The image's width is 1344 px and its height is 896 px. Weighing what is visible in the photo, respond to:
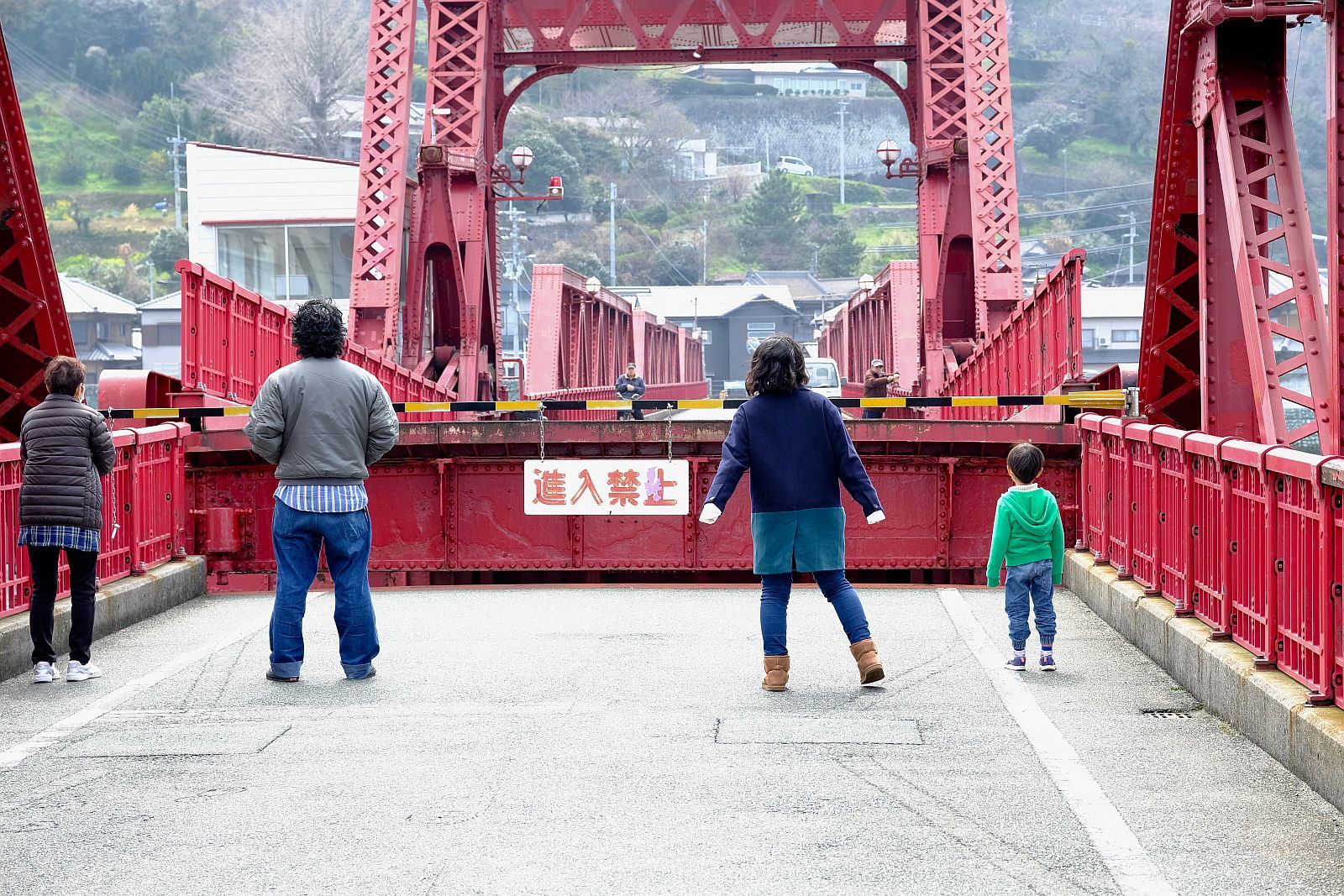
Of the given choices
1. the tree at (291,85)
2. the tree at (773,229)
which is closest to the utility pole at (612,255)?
the tree at (773,229)

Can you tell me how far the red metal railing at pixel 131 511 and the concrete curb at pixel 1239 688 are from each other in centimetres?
605

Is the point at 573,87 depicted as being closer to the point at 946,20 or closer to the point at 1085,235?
the point at 1085,235

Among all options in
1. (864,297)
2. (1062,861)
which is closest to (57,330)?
(1062,861)

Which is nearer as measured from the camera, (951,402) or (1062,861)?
(1062,861)

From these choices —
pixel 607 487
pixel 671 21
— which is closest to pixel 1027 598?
pixel 607 487

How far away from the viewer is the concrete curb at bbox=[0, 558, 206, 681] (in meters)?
8.53

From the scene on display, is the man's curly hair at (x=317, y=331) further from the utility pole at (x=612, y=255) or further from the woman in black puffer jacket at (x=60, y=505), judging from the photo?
the utility pole at (x=612, y=255)

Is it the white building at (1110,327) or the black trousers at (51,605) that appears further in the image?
the white building at (1110,327)

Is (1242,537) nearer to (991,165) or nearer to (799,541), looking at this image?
(799,541)

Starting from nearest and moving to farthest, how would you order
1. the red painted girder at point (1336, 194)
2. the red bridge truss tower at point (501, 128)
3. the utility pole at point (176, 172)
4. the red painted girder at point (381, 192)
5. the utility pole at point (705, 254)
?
the red painted girder at point (1336, 194)
the red painted girder at point (381, 192)
the red bridge truss tower at point (501, 128)
the utility pole at point (176, 172)
the utility pole at point (705, 254)

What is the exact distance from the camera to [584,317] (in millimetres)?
38406

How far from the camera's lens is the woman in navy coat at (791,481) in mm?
7898

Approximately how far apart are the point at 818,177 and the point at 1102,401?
12185 cm

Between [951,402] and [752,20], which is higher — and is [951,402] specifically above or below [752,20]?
below
